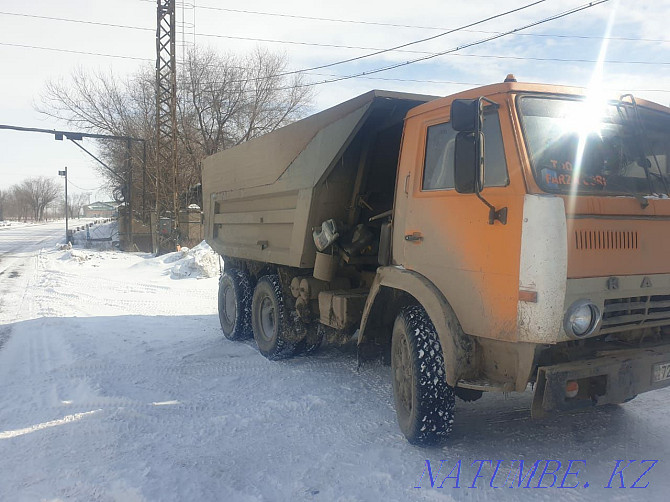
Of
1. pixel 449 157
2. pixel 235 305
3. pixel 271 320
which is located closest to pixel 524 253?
pixel 449 157

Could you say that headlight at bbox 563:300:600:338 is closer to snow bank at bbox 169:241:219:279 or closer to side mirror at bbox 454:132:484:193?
side mirror at bbox 454:132:484:193

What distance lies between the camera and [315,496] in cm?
326

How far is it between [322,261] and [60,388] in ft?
9.61

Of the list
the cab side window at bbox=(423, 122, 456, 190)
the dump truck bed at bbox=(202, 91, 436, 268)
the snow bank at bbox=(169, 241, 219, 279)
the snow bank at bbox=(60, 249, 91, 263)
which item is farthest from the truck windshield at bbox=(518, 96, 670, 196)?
the snow bank at bbox=(60, 249, 91, 263)

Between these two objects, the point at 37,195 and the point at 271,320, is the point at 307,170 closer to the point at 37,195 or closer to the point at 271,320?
the point at 271,320

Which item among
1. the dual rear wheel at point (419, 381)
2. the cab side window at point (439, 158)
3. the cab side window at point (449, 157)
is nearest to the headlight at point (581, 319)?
the cab side window at point (449, 157)

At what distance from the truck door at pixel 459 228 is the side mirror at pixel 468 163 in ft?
0.33

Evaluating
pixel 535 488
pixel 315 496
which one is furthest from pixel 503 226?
pixel 315 496

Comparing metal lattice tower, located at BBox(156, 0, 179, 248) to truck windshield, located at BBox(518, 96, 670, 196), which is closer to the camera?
truck windshield, located at BBox(518, 96, 670, 196)

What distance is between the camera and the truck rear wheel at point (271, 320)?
20.5 feet

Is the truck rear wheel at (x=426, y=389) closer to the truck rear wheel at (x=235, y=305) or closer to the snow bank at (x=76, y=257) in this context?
A: the truck rear wheel at (x=235, y=305)

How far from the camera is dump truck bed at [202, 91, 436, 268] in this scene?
5.05 meters

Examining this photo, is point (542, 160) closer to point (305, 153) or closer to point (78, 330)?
point (305, 153)

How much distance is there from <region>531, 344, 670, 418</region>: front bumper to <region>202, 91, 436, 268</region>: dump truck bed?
278cm
